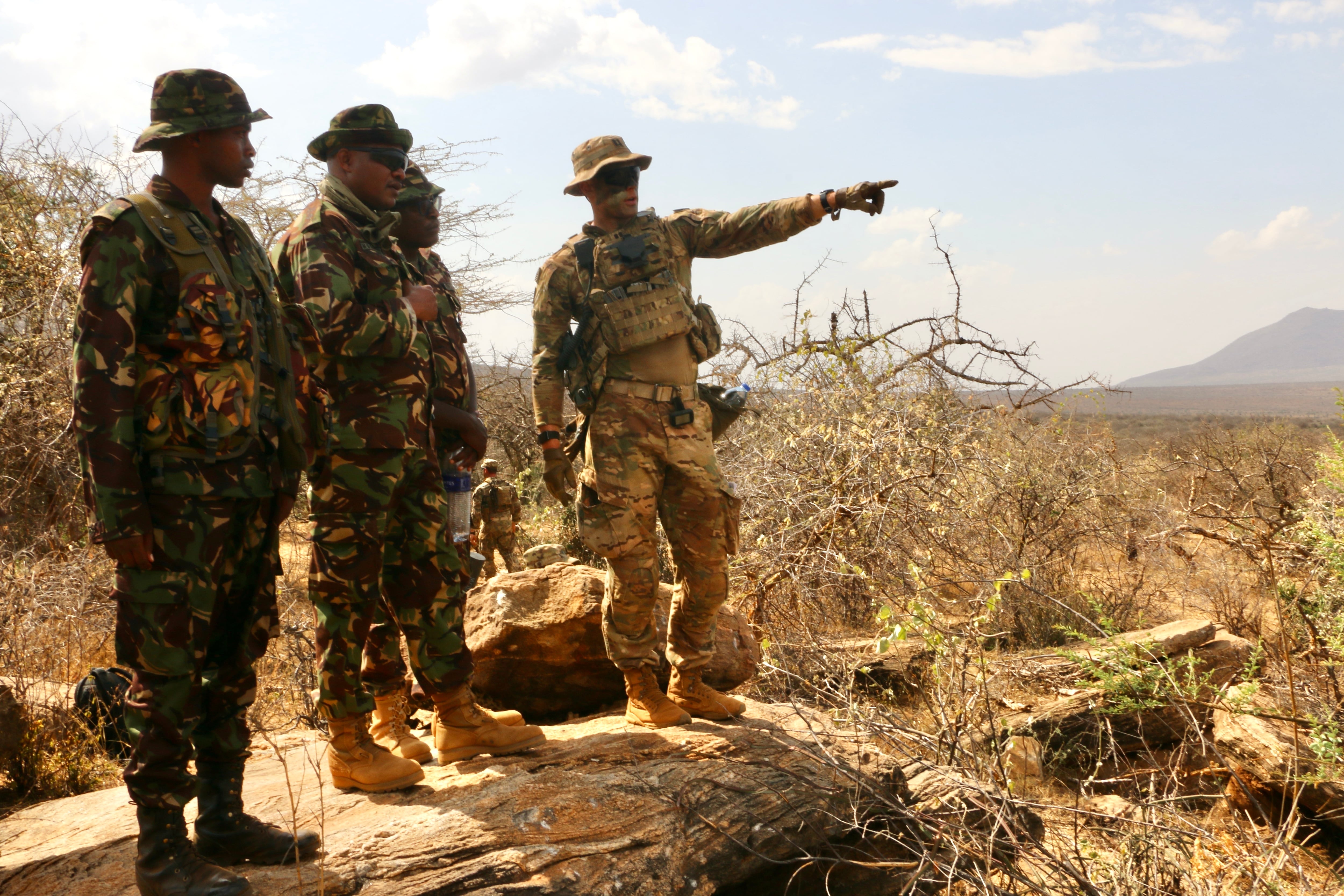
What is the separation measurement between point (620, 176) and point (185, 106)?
5.40 feet

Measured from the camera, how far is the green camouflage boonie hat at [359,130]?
301 centimetres

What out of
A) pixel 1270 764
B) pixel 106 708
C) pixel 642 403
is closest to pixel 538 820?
pixel 642 403

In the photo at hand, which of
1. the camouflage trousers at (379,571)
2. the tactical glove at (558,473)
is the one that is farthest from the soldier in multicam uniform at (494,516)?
the camouflage trousers at (379,571)

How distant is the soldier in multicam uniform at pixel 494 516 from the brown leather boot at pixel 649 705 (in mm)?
3981

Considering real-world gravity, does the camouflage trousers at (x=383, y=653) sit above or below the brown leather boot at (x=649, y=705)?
above

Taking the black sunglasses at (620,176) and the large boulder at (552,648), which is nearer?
the black sunglasses at (620,176)

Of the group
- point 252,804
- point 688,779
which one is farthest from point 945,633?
point 252,804

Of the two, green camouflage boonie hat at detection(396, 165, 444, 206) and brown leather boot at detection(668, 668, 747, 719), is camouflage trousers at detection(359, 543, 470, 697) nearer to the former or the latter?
brown leather boot at detection(668, 668, 747, 719)

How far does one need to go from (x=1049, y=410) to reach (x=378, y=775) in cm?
745

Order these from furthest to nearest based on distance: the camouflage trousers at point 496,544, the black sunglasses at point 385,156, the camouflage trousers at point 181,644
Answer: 1. the camouflage trousers at point 496,544
2. the black sunglasses at point 385,156
3. the camouflage trousers at point 181,644

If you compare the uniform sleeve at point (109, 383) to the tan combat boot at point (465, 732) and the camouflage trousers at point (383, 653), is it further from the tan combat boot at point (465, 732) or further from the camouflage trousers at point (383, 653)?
the tan combat boot at point (465, 732)

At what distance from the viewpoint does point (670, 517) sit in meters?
3.60

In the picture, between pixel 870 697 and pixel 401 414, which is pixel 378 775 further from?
pixel 870 697

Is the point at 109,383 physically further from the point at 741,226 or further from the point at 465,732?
the point at 741,226
